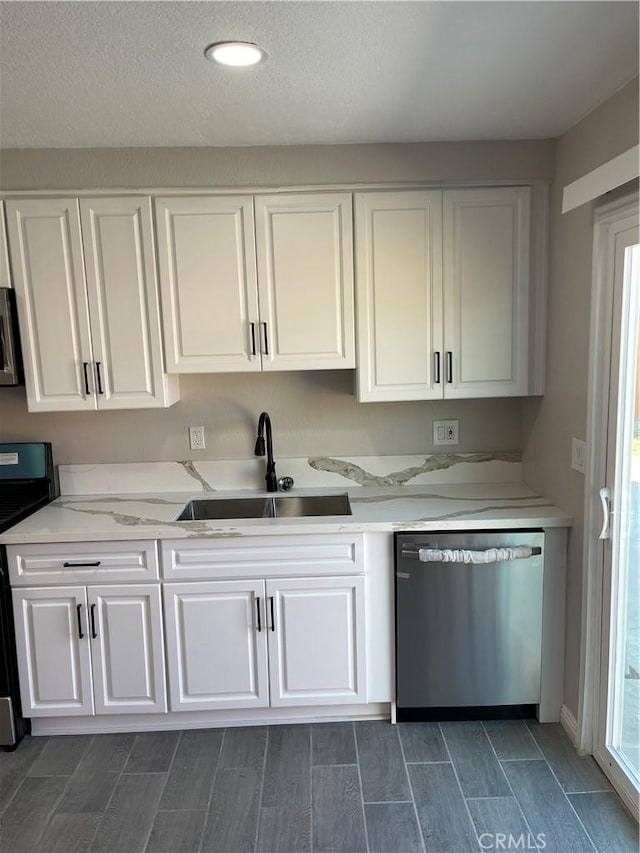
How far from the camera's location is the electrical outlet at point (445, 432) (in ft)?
9.82

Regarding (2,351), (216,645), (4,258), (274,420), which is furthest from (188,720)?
(4,258)

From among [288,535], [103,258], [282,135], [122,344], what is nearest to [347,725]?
[288,535]

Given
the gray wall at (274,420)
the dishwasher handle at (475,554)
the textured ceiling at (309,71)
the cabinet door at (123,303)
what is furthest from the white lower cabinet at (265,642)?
the textured ceiling at (309,71)

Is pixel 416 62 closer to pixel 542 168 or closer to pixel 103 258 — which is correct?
pixel 542 168

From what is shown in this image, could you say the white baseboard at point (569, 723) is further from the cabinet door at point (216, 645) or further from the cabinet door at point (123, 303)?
the cabinet door at point (123, 303)

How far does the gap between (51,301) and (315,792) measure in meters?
2.17

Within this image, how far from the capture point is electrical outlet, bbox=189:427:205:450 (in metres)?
2.99

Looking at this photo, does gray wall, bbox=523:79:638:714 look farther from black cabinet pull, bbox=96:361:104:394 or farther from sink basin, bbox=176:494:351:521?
black cabinet pull, bbox=96:361:104:394

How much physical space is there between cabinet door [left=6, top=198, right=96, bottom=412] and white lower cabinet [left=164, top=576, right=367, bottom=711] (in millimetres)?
985

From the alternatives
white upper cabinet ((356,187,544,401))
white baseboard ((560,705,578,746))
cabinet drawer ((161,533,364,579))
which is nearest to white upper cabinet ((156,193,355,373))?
white upper cabinet ((356,187,544,401))

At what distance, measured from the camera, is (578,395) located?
2344mm

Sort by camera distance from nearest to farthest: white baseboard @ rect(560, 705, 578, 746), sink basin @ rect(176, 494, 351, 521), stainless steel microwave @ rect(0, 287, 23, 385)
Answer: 1. white baseboard @ rect(560, 705, 578, 746)
2. stainless steel microwave @ rect(0, 287, 23, 385)
3. sink basin @ rect(176, 494, 351, 521)

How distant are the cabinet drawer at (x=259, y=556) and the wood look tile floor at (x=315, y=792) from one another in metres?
0.69

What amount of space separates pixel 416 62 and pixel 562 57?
42 cm
